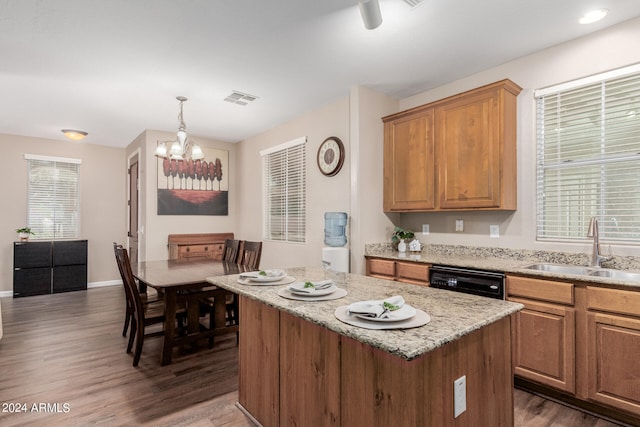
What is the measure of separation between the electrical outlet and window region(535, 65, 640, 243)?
2105mm

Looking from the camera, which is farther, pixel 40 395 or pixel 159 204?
pixel 159 204

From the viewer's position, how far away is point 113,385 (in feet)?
8.12

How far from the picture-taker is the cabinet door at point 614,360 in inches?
75.2

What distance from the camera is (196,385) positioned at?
249cm

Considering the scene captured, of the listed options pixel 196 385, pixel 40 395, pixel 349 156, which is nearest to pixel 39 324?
pixel 40 395

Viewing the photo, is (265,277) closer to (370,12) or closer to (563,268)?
(370,12)

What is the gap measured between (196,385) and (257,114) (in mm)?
3286

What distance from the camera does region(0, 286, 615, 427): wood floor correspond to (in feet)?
6.83

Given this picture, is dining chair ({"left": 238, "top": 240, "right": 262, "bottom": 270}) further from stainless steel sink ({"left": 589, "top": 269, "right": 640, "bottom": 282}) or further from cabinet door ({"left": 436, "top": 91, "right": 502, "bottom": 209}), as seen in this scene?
stainless steel sink ({"left": 589, "top": 269, "right": 640, "bottom": 282})

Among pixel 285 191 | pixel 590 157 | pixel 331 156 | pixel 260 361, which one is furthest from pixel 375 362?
pixel 285 191

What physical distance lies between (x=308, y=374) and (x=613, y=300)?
6.16ft

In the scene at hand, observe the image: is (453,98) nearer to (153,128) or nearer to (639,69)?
(639,69)

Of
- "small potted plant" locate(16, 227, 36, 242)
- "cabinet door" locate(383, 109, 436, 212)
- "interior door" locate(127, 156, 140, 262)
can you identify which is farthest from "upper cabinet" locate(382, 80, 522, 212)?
"small potted plant" locate(16, 227, 36, 242)

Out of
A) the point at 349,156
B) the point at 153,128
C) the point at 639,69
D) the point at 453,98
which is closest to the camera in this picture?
the point at 639,69
